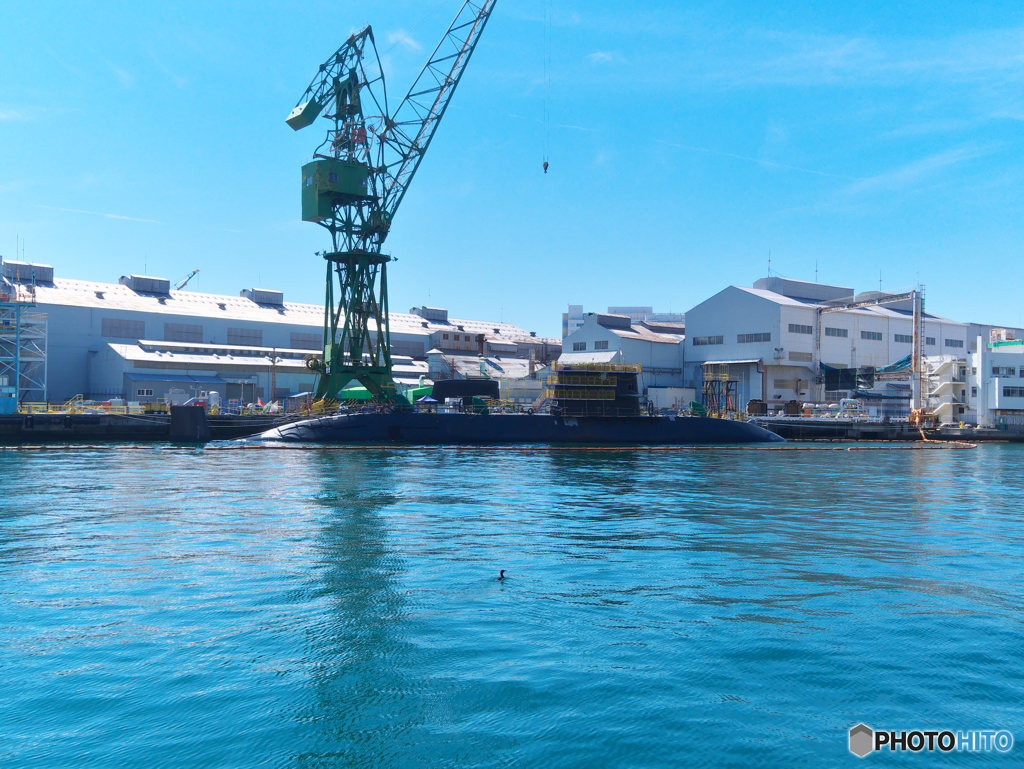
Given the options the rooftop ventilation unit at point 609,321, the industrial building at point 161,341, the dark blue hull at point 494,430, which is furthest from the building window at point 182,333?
the rooftop ventilation unit at point 609,321

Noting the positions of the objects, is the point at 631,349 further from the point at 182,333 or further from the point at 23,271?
the point at 23,271

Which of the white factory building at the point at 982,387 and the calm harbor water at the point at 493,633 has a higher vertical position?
the white factory building at the point at 982,387

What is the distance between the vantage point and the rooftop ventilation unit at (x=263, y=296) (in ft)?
333

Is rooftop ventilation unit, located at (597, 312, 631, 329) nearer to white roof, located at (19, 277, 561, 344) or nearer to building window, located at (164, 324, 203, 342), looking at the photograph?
white roof, located at (19, 277, 561, 344)

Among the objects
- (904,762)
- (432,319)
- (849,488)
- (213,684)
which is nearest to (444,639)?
(213,684)

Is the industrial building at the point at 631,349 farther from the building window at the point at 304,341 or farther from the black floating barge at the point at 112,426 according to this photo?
the black floating barge at the point at 112,426

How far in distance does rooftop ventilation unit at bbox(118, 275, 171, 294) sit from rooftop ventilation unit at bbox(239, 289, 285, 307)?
1176 centimetres

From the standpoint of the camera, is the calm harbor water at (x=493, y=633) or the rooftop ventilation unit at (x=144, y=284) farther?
the rooftop ventilation unit at (x=144, y=284)

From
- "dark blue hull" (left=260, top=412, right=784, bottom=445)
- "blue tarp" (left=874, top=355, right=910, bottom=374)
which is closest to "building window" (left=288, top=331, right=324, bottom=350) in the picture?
"dark blue hull" (left=260, top=412, right=784, bottom=445)

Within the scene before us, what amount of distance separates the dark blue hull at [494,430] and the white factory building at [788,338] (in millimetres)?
24305

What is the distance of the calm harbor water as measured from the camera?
8.55 meters

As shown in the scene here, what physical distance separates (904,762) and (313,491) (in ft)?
83.8

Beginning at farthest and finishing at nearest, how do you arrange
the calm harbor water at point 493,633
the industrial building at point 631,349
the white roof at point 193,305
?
1. the industrial building at point 631,349
2. the white roof at point 193,305
3. the calm harbor water at point 493,633

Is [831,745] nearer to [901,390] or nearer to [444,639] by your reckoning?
[444,639]
